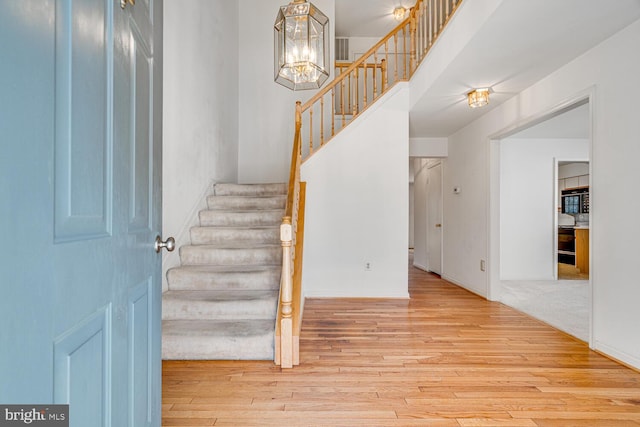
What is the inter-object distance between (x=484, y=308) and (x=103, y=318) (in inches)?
164

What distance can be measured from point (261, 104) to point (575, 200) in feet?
26.2

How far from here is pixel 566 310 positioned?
3.92 meters

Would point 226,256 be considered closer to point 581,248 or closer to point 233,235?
point 233,235

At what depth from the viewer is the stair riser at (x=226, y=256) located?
10.6 feet

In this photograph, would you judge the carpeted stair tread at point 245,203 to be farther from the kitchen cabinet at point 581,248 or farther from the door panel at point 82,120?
the kitchen cabinet at point 581,248

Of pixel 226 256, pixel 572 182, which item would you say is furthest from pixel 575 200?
pixel 226 256

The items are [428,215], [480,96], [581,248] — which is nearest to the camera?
[480,96]

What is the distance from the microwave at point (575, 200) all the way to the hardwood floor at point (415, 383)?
6.43 meters

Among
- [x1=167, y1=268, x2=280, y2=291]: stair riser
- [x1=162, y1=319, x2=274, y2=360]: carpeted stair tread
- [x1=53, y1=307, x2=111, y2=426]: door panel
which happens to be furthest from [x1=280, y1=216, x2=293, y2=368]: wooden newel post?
[x1=53, y1=307, x2=111, y2=426]: door panel

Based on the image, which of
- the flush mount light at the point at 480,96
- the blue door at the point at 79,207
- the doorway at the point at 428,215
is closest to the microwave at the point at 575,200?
the doorway at the point at 428,215

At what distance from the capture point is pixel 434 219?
656 cm

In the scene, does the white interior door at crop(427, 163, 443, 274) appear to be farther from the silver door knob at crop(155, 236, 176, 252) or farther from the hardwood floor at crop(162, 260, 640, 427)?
the silver door knob at crop(155, 236, 176, 252)

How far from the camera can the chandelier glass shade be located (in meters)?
2.75

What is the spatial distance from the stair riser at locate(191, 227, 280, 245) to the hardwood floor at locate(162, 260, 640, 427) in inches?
40.2
